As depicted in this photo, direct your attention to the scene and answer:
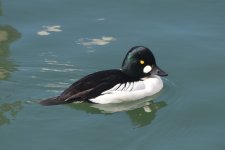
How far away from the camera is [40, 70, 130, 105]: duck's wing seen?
28.5ft

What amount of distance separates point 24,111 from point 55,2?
14.1 feet

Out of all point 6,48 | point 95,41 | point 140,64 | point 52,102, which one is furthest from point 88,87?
point 6,48

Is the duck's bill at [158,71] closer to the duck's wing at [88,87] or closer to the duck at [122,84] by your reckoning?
the duck at [122,84]

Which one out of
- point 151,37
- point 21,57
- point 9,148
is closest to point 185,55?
point 151,37

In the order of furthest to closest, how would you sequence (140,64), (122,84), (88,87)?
(140,64), (122,84), (88,87)

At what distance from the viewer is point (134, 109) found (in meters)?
8.88

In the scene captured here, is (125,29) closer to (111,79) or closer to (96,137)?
(111,79)

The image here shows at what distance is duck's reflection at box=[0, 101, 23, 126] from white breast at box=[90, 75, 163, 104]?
38.2 inches

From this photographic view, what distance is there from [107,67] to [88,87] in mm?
1331

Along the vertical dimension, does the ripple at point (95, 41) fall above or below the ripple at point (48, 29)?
below

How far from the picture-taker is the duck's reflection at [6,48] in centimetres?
970

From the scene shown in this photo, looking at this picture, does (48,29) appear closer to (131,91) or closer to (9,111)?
(131,91)

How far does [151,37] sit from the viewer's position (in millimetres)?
11039

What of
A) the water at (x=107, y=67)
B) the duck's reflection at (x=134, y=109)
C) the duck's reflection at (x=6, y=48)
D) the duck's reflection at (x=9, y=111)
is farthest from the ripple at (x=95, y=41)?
the duck's reflection at (x=9, y=111)
